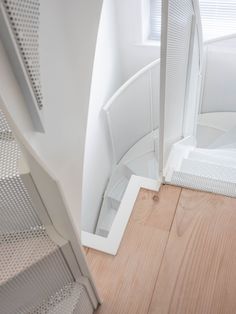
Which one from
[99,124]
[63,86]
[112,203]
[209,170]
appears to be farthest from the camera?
[112,203]

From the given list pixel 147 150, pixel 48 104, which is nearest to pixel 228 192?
pixel 48 104

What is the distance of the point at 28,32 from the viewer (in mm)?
695

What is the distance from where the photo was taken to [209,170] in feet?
5.94

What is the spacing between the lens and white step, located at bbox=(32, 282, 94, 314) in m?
1.00

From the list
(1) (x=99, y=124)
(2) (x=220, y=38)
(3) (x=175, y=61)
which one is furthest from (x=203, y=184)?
(2) (x=220, y=38)

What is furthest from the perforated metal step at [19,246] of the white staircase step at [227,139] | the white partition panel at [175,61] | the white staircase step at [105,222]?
the white staircase step at [227,139]

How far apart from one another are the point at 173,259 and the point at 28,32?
1.10 metres

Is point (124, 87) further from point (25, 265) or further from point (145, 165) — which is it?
point (25, 265)

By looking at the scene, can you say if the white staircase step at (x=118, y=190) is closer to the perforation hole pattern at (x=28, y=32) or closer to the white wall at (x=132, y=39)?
the white wall at (x=132, y=39)

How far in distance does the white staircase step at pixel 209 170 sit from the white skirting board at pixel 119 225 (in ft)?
0.83

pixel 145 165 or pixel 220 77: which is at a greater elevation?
pixel 220 77

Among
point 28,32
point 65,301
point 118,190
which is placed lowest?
point 118,190

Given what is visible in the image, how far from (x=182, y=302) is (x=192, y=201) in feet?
1.61

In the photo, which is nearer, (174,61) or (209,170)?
(174,61)
